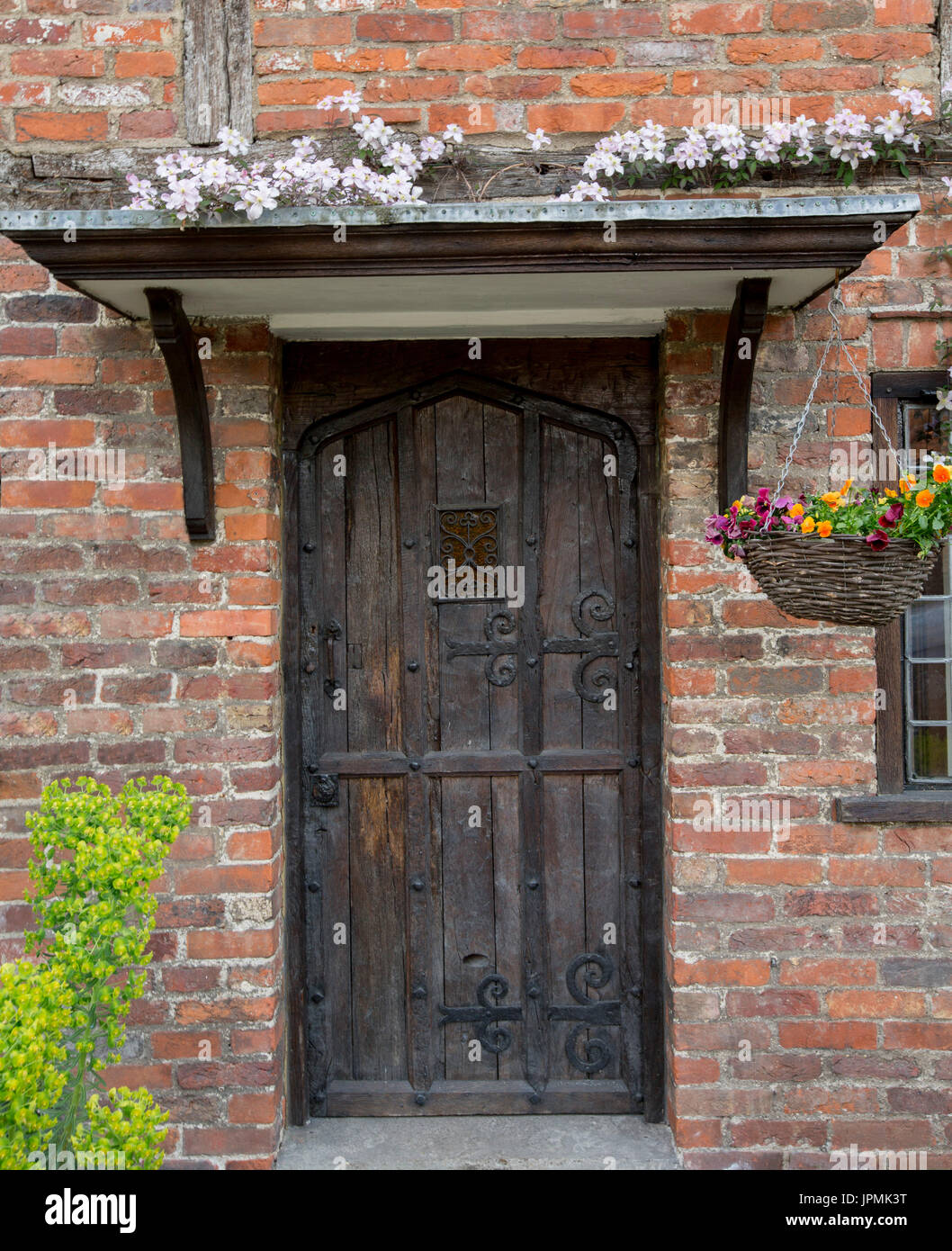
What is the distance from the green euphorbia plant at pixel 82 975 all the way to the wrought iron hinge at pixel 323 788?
2.05 feet

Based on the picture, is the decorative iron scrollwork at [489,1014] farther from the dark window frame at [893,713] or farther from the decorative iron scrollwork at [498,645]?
the dark window frame at [893,713]

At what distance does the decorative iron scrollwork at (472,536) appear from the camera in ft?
10.3

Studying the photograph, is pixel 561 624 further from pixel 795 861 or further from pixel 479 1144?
pixel 479 1144

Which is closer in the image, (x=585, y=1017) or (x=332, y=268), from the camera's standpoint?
(x=332, y=268)

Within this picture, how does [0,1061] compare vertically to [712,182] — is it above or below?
below

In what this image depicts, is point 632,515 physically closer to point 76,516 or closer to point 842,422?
point 842,422

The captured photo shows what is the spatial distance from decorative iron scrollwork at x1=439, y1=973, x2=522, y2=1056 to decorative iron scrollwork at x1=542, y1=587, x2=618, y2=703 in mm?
953

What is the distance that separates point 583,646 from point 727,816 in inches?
26.4

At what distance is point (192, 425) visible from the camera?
9.32 feet

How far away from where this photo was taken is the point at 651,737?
310 centimetres

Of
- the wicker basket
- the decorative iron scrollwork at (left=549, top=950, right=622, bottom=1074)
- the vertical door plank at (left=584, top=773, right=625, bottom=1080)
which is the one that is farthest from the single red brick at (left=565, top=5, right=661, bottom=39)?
the decorative iron scrollwork at (left=549, top=950, right=622, bottom=1074)

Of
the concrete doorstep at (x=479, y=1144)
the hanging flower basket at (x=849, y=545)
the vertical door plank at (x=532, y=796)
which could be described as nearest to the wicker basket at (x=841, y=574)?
the hanging flower basket at (x=849, y=545)
